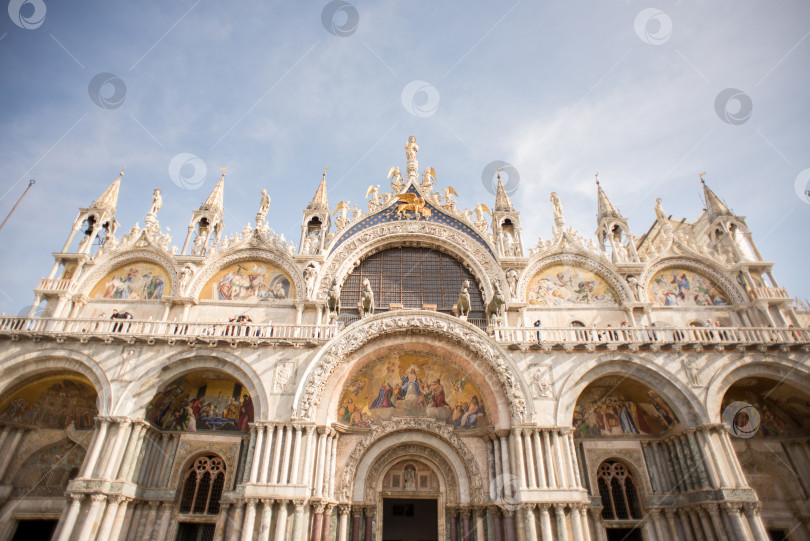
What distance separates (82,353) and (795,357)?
83.7ft

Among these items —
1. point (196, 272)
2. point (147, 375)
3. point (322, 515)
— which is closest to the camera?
point (322, 515)

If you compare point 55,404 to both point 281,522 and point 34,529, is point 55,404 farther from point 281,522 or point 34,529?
point 281,522

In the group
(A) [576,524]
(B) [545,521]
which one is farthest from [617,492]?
(B) [545,521]

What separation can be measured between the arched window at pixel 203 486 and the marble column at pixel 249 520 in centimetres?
305

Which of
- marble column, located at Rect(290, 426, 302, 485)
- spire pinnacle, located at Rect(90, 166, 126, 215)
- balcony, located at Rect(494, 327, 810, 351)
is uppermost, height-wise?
spire pinnacle, located at Rect(90, 166, 126, 215)

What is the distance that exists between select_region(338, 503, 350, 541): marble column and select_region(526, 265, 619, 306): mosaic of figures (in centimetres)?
1128

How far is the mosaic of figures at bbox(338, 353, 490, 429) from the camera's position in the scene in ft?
54.4

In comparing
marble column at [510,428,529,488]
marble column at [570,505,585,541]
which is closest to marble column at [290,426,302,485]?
marble column at [510,428,529,488]

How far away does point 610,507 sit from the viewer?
628 inches

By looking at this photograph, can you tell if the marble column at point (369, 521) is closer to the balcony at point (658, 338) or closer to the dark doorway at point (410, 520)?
the dark doorway at point (410, 520)

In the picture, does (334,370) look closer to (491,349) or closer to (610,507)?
(491,349)

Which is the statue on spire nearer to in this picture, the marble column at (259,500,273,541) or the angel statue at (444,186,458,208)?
the angel statue at (444,186,458,208)

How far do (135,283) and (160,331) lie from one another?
4.81 metres

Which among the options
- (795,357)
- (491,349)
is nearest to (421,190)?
(491,349)
